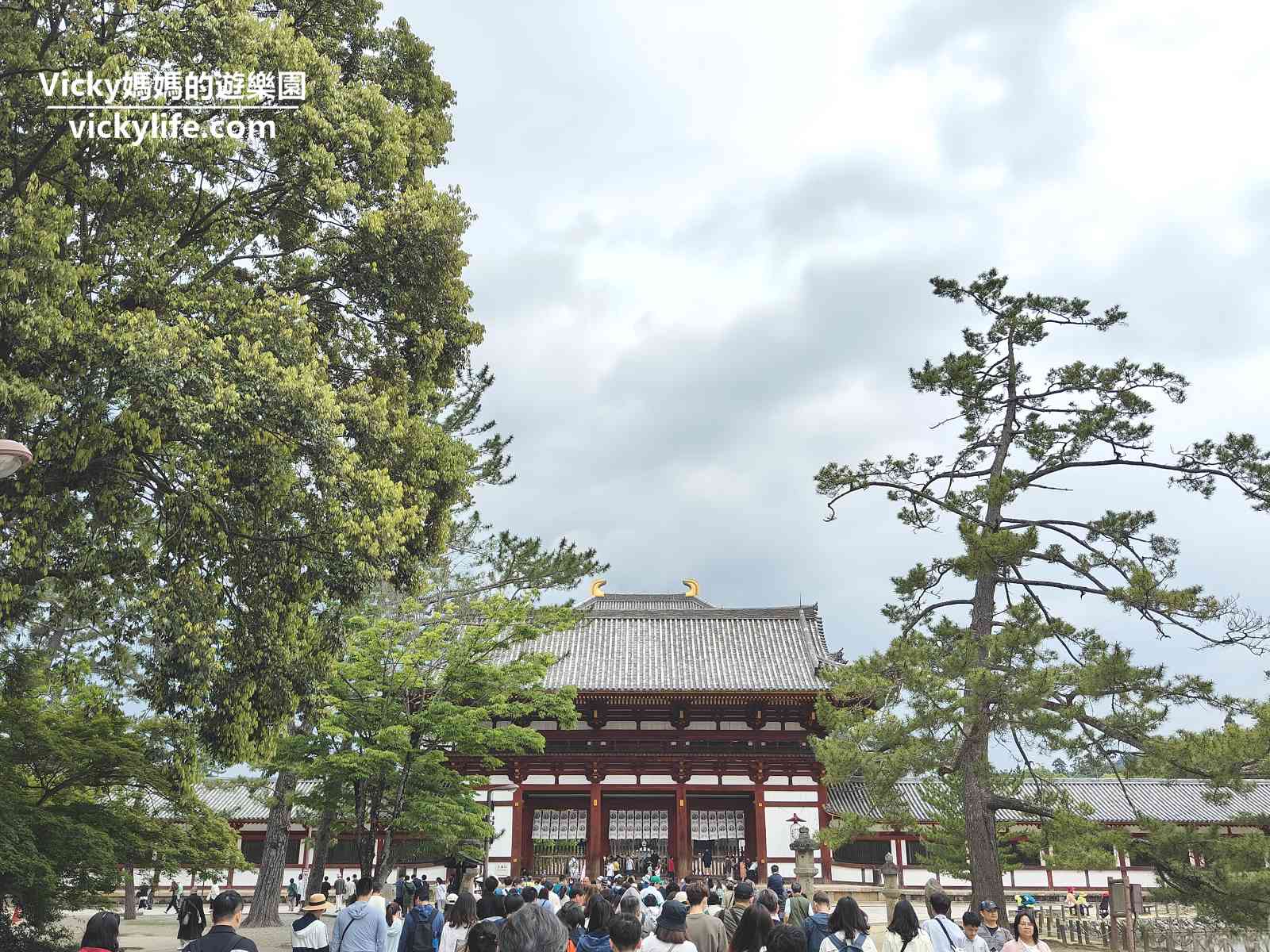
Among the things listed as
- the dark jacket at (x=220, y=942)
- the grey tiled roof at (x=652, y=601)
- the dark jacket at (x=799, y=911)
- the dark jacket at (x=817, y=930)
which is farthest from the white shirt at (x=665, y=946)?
the grey tiled roof at (x=652, y=601)

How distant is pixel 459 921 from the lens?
26.4ft

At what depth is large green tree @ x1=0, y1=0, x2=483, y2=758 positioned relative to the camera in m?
9.44

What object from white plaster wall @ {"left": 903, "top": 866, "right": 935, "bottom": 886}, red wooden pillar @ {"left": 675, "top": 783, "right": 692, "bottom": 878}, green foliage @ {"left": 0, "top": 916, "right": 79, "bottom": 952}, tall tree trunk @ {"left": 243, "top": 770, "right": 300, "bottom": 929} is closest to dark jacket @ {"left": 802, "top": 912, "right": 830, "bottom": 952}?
green foliage @ {"left": 0, "top": 916, "right": 79, "bottom": 952}

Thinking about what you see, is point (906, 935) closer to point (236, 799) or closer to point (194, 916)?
point (194, 916)

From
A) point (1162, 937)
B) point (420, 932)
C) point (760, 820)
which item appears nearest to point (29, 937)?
point (420, 932)

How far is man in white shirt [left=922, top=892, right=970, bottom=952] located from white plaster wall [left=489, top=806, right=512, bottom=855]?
71.2 feet

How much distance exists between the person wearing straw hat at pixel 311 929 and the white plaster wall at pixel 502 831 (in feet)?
64.5

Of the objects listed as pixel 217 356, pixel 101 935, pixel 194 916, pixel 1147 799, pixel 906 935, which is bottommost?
pixel 194 916

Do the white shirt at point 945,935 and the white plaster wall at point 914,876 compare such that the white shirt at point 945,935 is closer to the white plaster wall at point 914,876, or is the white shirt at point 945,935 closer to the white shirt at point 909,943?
the white shirt at point 909,943

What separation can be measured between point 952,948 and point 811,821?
21.3 meters

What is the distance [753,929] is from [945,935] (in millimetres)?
1472

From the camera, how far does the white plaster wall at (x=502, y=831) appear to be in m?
27.2

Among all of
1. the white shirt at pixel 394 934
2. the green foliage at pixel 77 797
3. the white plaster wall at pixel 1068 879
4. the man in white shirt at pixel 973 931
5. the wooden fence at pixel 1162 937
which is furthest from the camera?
the white plaster wall at pixel 1068 879

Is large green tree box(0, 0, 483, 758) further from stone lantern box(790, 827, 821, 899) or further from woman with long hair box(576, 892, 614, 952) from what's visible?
stone lantern box(790, 827, 821, 899)
